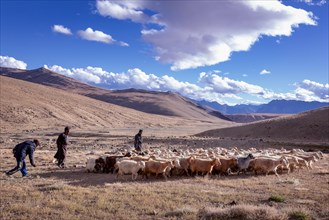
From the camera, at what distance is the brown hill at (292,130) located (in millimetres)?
48656

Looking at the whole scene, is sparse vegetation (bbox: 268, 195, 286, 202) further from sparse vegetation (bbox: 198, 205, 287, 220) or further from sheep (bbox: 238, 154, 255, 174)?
sheep (bbox: 238, 154, 255, 174)

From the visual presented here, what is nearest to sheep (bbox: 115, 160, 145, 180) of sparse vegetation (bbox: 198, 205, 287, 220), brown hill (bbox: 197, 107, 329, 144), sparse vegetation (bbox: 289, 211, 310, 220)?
sparse vegetation (bbox: 198, 205, 287, 220)

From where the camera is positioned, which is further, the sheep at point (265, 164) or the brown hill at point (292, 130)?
the brown hill at point (292, 130)

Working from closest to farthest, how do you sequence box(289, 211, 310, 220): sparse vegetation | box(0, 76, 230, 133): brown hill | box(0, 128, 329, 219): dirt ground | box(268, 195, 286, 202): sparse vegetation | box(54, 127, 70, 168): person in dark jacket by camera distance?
box(289, 211, 310, 220): sparse vegetation
box(0, 128, 329, 219): dirt ground
box(268, 195, 286, 202): sparse vegetation
box(54, 127, 70, 168): person in dark jacket
box(0, 76, 230, 133): brown hill

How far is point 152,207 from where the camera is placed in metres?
9.86

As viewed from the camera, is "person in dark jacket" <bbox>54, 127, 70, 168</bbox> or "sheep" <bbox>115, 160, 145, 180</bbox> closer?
"sheep" <bbox>115, 160, 145, 180</bbox>

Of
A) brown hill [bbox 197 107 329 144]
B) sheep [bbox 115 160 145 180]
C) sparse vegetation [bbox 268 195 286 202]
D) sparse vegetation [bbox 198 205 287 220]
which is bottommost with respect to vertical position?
sparse vegetation [bbox 198 205 287 220]

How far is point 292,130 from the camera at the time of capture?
52250mm

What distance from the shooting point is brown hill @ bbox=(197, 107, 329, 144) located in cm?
4866

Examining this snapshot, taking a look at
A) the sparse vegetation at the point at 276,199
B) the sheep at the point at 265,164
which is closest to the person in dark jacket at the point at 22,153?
the sparse vegetation at the point at 276,199

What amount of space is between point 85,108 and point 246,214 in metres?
94.3

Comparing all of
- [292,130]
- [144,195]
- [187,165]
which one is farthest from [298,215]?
[292,130]

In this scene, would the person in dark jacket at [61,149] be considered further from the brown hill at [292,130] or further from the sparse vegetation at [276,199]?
the brown hill at [292,130]

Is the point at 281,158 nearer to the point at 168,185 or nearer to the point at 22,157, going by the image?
the point at 168,185
